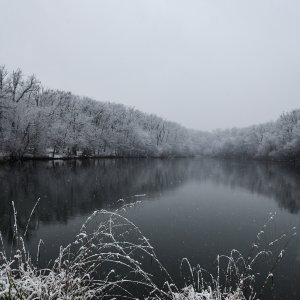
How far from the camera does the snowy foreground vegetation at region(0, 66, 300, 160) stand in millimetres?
49844

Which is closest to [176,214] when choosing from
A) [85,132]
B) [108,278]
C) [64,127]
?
[108,278]

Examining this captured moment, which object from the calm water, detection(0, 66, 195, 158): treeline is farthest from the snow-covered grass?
detection(0, 66, 195, 158): treeline

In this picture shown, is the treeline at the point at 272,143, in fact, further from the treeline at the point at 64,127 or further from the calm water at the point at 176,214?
the calm water at the point at 176,214

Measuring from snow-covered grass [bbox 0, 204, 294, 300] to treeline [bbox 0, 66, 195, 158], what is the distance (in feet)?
129

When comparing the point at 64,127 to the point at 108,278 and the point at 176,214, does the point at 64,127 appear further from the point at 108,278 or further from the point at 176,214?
the point at 108,278

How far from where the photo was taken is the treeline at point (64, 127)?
4934 cm

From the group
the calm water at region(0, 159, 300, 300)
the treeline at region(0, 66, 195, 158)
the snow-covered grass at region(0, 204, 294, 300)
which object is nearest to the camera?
the snow-covered grass at region(0, 204, 294, 300)

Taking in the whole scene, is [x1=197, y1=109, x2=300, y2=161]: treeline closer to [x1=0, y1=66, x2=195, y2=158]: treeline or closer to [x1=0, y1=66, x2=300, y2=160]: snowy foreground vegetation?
[x1=0, y1=66, x2=300, y2=160]: snowy foreground vegetation

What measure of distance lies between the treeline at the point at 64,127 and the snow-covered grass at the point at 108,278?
39.3 meters

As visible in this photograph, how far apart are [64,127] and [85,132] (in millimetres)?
10804

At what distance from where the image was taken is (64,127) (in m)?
62.0

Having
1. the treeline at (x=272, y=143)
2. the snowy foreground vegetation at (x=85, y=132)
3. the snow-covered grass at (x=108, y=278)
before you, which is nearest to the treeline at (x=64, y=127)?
the snowy foreground vegetation at (x=85, y=132)

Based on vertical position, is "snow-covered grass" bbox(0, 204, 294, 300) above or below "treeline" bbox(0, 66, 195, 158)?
below

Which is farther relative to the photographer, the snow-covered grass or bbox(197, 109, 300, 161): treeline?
bbox(197, 109, 300, 161): treeline
